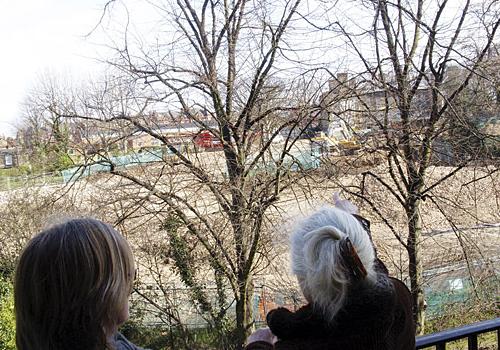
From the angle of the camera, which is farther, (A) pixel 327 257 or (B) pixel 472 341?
(B) pixel 472 341

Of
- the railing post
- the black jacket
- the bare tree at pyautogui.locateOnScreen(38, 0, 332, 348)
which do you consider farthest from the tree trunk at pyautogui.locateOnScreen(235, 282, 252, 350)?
the black jacket

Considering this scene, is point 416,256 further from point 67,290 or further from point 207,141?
point 67,290

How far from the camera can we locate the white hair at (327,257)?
100 centimetres

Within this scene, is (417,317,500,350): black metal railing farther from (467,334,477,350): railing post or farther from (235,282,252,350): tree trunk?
(235,282,252,350): tree trunk

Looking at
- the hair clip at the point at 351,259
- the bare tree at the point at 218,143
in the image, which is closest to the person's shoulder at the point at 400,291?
the hair clip at the point at 351,259

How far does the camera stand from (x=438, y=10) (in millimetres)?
5602

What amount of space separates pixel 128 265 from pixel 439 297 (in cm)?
619

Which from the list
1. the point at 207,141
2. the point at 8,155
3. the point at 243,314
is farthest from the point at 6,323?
the point at 207,141

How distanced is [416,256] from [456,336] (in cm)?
470

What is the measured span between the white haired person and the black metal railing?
0.62 feet

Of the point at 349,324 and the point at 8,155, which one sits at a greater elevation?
the point at 8,155

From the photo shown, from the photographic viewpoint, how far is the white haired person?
1.00m

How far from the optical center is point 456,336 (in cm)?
130

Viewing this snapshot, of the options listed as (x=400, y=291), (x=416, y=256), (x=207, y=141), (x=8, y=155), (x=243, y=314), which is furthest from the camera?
(x=8, y=155)
